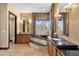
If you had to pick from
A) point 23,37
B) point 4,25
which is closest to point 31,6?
point 4,25

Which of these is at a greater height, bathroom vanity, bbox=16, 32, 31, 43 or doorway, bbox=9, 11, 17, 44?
doorway, bbox=9, 11, 17, 44

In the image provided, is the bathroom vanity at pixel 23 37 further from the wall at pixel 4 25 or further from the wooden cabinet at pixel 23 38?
the wall at pixel 4 25

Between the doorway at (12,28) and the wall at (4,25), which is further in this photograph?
the doorway at (12,28)

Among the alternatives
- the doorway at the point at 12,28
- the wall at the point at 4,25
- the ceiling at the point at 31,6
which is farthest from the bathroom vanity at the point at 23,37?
the wall at the point at 4,25

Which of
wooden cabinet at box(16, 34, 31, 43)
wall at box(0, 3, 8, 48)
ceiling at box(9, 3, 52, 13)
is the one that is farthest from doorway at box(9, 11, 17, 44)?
wall at box(0, 3, 8, 48)

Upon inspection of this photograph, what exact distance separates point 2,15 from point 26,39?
130 inches

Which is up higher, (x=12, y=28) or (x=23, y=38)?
(x=12, y=28)

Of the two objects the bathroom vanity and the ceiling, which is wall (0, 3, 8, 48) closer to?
the ceiling

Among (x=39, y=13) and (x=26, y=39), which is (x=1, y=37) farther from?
(x=39, y=13)

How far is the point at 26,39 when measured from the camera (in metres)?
9.54

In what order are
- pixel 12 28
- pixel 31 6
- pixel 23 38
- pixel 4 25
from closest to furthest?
pixel 4 25 < pixel 31 6 < pixel 23 38 < pixel 12 28

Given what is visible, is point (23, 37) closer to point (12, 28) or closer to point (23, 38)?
point (23, 38)

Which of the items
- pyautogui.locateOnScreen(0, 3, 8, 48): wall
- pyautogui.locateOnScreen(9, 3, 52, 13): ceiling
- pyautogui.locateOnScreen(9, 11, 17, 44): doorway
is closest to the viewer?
pyautogui.locateOnScreen(0, 3, 8, 48): wall

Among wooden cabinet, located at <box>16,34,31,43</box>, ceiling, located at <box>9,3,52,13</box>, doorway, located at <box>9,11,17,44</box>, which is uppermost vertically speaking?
ceiling, located at <box>9,3,52,13</box>
